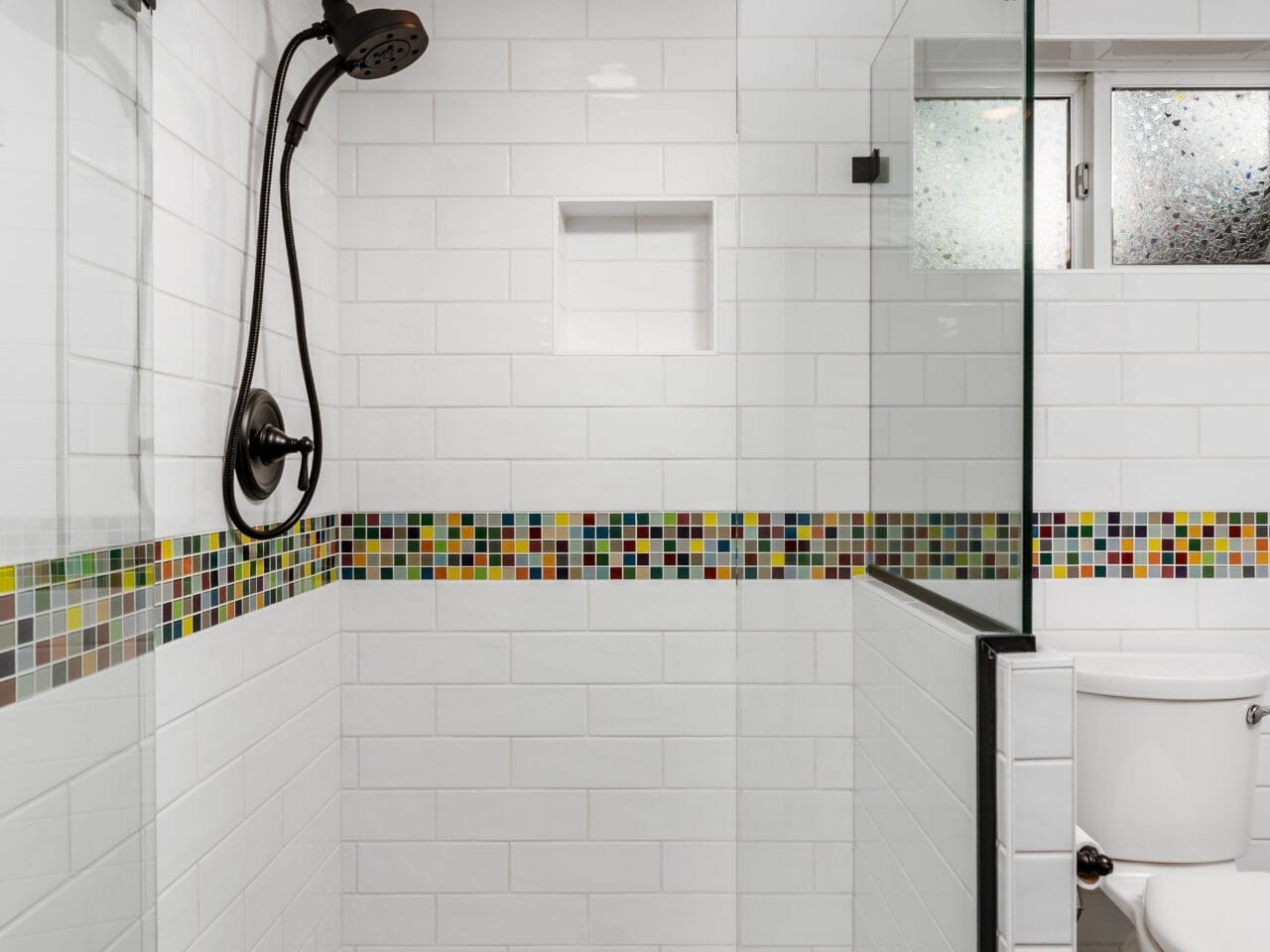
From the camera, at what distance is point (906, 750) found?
1.21 m

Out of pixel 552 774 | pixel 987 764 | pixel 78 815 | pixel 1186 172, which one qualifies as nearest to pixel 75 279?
pixel 78 815

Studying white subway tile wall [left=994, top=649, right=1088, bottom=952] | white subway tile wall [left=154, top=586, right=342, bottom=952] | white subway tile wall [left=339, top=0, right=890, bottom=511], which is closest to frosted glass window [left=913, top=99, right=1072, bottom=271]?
white subway tile wall [left=994, top=649, right=1088, bottom=952]

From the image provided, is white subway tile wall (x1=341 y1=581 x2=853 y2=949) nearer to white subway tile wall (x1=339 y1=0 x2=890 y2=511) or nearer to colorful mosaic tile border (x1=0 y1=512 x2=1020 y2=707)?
colorful mosaic tile border (x1=0 y1=512 x2=1020 y2=707)

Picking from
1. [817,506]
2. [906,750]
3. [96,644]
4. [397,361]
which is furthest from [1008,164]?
[397,361]

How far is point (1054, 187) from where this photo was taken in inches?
73.2

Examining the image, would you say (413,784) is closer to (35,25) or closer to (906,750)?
(906,750)

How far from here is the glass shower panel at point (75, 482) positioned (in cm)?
→ 67

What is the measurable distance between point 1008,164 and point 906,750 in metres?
0.79

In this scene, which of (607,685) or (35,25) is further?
(607,685)

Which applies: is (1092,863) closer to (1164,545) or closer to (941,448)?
(941,448)

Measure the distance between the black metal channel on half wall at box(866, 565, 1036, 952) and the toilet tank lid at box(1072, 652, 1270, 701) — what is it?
0.64 meters

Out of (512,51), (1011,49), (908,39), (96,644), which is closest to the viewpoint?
(96,644)

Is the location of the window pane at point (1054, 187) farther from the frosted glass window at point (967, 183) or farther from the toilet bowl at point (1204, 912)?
the toilet bowl at point (1204, 912)

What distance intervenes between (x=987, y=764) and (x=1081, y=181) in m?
1.45
